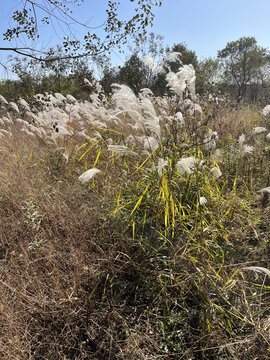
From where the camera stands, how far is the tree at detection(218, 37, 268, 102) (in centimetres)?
2584

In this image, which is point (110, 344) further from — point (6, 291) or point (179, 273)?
point (6, 291)

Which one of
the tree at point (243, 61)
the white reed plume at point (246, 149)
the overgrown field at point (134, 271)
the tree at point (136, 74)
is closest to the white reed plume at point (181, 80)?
the overgrown field at point (134, 271)

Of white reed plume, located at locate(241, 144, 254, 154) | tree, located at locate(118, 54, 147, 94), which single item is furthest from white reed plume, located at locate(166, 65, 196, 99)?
tree, located at locate(118, 54, 147, 94)

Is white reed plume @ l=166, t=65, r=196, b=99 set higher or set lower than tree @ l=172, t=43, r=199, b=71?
lower

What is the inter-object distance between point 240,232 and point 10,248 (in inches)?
87.5

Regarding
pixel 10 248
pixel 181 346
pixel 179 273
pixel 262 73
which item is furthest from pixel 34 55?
pixel 262 73

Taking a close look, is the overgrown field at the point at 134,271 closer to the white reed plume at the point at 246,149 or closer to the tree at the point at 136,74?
the white reed plume at the point at 246,149

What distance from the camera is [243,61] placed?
2656 centimetres

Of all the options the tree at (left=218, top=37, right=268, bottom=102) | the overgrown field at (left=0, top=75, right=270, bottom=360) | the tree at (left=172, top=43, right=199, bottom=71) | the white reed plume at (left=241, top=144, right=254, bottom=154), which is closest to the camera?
the overgrown field at (left=0, top=75, right=270, bottom=360)

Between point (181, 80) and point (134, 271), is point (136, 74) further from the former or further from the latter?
point (134, 271)

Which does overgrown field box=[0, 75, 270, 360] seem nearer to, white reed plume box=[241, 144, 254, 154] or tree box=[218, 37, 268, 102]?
white reed plume box=[241, 144, 254, 154]

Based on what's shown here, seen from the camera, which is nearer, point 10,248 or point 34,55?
point 10,248

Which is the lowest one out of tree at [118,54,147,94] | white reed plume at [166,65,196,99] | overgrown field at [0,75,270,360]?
overgrown field at [0,75,270,360]

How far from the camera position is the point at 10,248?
7.04 feet
